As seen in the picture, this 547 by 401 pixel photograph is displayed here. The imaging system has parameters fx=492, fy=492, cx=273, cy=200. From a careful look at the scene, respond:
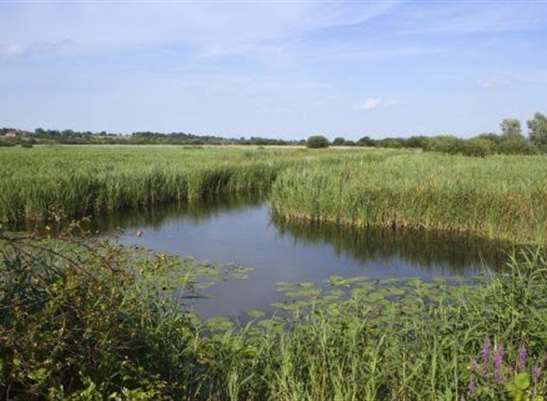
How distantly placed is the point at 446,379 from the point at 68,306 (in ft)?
8.08

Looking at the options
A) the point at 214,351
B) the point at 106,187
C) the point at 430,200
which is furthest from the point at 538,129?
the point at 214,351

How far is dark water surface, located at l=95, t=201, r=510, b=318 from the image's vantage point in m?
8.09

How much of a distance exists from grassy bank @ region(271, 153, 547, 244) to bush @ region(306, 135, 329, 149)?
48330 millimetres

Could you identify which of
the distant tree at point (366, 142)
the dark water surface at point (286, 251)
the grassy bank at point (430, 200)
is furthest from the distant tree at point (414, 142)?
the dark water surface at point (286, 251)

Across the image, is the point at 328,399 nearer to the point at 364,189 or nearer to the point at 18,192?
the point at 364,189

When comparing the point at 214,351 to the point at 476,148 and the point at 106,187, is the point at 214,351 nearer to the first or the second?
the point at 106,187

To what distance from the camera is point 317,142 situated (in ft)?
210

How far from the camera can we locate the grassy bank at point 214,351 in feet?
8.95

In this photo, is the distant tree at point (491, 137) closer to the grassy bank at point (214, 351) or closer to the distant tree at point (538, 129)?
the distant tree at point (538, 129)

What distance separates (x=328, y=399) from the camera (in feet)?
11.7

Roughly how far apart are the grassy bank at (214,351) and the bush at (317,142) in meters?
59.7

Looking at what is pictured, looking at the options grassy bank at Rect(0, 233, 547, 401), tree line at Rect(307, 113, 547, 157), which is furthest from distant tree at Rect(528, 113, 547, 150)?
grassy bank at Rect(0, 233, 547, 401)

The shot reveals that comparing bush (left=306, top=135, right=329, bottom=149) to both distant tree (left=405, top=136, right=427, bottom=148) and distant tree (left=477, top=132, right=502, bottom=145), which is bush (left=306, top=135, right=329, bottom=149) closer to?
distant tree (left=405, top=136, right=427, bottom=148)

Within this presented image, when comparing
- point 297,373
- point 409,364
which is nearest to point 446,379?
point 409,364
